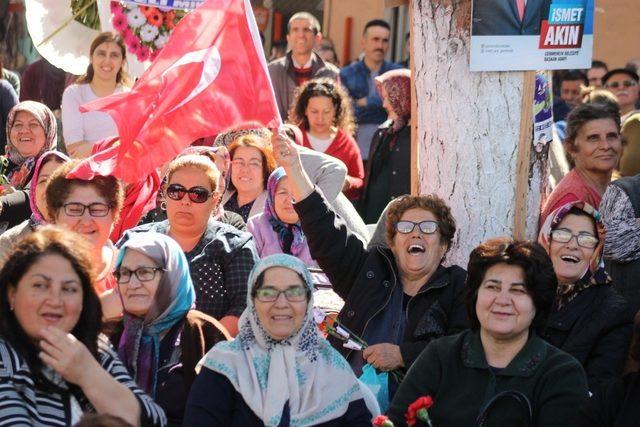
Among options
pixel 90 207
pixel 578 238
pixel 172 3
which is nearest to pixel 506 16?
pixel 578 238

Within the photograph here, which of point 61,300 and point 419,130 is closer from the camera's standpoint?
point 61,300

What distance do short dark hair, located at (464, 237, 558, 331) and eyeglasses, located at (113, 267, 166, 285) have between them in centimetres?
130

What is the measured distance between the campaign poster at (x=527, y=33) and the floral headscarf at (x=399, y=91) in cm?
341

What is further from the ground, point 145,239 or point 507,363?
point 145,239

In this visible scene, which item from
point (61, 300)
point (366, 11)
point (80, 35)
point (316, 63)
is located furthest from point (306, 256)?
point (366, 11)

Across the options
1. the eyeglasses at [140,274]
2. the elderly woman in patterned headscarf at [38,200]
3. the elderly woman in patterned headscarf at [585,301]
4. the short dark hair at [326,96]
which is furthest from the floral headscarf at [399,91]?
the eyeglasses at [140,274]

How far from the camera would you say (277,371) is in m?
5.72

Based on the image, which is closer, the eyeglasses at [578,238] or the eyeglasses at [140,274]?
the eyeglasses at [140,274]

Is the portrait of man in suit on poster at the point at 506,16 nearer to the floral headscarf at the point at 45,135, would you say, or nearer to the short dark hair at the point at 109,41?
the floral headscarf at the point at 45,135

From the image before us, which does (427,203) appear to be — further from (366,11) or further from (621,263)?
(366,11)

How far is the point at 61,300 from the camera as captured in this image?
17.0ft

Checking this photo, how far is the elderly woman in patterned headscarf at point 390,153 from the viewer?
1014cm

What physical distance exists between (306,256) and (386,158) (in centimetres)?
252

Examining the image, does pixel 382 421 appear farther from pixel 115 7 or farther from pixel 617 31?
pixel 617 31
